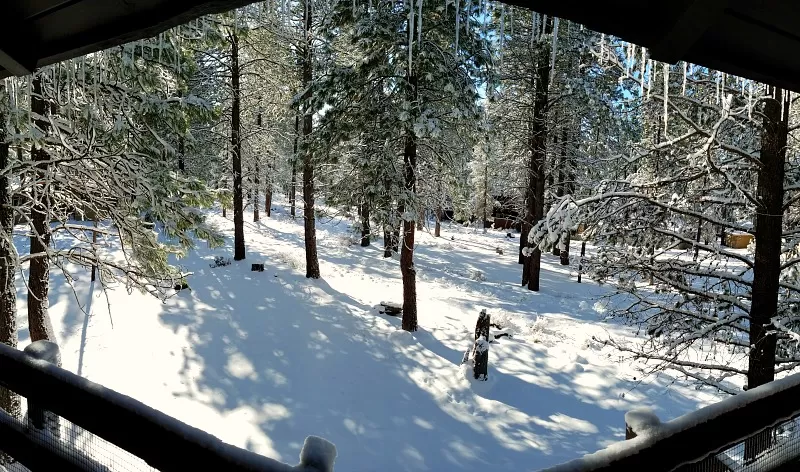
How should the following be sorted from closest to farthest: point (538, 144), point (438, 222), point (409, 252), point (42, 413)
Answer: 1. point (42, 413)
2. point (409, 252)
3. point (538, 144)
4. point (438, 222)

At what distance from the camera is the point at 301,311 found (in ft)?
39.4

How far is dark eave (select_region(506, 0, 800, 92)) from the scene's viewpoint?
144 cm

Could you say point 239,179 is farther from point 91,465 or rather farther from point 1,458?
point 91,465

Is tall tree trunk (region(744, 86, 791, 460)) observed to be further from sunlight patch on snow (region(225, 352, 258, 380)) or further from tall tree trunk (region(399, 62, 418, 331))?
sunlight patch on snow (region(225, 352, 258, 380))

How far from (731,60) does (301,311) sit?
11257mm

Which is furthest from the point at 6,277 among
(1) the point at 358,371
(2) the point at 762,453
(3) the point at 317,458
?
(2) the point at 762,453

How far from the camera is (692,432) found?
168cm

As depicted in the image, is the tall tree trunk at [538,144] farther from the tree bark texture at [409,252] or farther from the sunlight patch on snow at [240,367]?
the sunlight patch on snow at [240,367]

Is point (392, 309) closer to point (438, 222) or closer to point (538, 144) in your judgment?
point (438, 222)

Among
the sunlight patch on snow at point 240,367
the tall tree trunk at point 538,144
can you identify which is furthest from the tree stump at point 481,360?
the tall tree trunk at point 538,144

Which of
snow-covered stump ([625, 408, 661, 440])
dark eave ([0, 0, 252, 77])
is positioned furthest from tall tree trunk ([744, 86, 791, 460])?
dark eave ([0, 0, 252, 77])

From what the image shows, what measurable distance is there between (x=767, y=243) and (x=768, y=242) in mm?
18

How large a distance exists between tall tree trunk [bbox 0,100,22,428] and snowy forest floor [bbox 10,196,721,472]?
870 millimetres

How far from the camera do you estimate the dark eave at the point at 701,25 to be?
4.71ft
